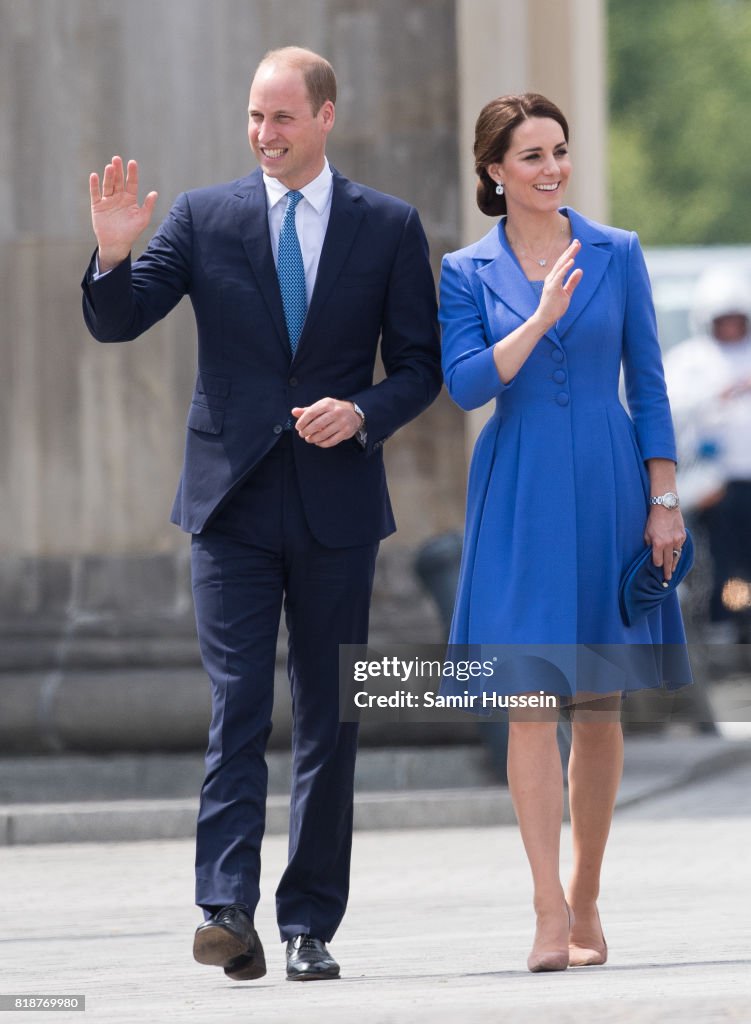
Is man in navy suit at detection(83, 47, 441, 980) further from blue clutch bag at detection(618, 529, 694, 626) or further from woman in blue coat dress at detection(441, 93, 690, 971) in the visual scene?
blue clutch bag at detection(618, 529, 694, 626)

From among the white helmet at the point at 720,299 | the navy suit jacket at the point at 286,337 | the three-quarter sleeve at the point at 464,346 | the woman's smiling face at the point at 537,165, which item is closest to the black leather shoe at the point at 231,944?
the navy suit jacket at the point at 286,337

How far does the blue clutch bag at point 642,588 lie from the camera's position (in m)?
5.73

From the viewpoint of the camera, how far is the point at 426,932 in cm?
669

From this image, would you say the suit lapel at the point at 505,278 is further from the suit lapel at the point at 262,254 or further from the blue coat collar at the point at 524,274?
the suit lapel at the point at 262,254

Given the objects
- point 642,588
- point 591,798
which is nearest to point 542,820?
point 591,798

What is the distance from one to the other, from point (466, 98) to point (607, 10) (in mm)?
37640

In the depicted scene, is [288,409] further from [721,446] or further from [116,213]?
[721,446]

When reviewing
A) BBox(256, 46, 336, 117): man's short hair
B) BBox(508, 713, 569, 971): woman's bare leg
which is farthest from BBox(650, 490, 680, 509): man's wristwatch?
BBox(256, 46, 336, 117): man's short hair

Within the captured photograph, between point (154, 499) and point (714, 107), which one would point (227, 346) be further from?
point (714, 107)

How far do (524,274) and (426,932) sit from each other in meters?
1.87

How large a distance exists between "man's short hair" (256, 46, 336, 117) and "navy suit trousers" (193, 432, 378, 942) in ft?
2.62

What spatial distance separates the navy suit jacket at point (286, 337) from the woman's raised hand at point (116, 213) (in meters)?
0.11

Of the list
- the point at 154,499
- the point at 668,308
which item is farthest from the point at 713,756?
the point at 668,308

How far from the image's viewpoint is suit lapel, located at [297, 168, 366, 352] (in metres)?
5.82
